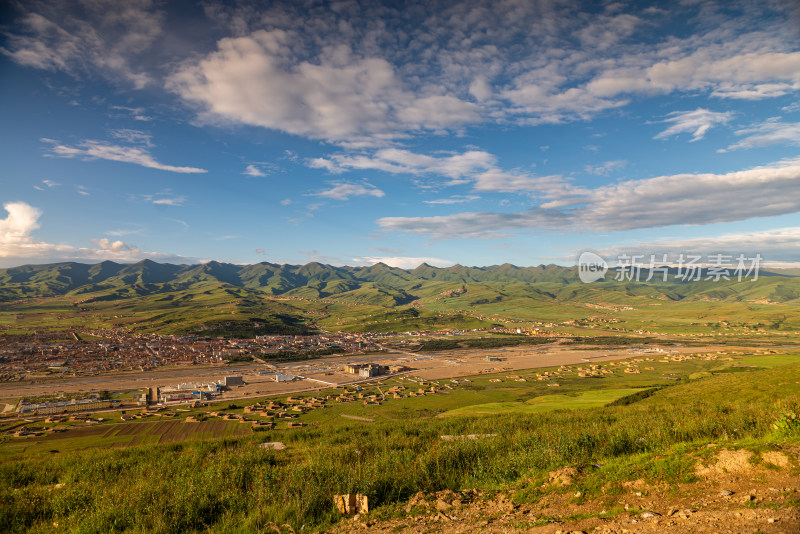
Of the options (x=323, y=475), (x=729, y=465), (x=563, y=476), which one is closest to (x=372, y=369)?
(x=323, y=475)

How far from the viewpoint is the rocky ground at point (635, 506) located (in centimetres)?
592

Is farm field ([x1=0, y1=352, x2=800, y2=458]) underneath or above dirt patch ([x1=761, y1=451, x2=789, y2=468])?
underneath

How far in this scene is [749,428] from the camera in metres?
12.3

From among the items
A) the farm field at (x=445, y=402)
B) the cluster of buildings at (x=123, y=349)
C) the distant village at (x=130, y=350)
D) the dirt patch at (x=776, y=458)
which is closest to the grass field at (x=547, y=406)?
the farm field at (x=445, y=402)

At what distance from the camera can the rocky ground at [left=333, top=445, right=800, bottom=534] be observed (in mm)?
5922

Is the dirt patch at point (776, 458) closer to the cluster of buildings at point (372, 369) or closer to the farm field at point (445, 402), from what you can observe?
the farm field at point (445, 402)

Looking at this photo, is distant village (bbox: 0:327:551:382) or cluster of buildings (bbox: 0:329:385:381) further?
distant village (bbox: 0:327:551:382)

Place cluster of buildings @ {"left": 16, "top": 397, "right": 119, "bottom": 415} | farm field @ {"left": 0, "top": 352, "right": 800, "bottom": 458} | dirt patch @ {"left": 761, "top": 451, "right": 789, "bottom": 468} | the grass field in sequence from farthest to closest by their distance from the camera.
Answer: cluster of buildings @ {"left": 16, "top": 397, "right": 119, "bottom": 415}
farm field @ {"left": 0, "top": 352, "right": 800, "bottom": 458}
the grass field
dirt patch @ {"left": 761, "top": 451, "right": 789, "bottom": 468}

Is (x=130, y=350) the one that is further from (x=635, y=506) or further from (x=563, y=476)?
(x=635, y=506)

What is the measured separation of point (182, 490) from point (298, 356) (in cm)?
11873

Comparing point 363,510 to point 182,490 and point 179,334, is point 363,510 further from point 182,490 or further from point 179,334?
point 179,334

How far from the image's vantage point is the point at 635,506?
716 centimetres

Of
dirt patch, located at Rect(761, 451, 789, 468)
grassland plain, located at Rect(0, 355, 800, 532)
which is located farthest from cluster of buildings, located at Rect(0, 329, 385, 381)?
dirt patch, located at Rect(761, 451, 789, 468)

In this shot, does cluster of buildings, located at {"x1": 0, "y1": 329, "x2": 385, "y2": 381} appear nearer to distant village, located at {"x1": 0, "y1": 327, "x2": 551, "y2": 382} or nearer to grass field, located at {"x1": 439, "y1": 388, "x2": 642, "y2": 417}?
distant village, located at {"x1": 0, "y1": 327, "x2": 551, "y2": 382}
